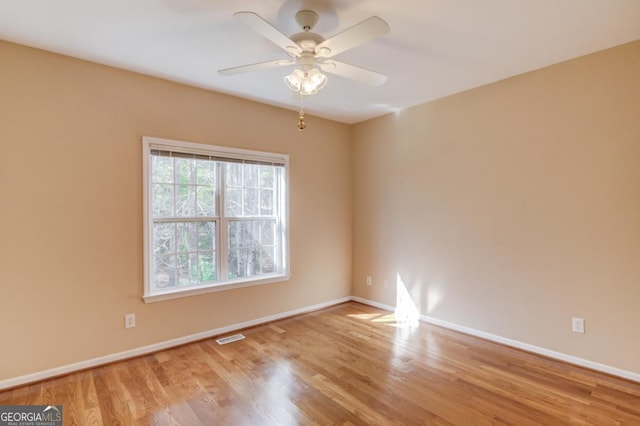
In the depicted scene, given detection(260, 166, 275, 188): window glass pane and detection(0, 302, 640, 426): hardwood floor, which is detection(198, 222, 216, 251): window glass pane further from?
detection(0, 302, 640, 426): hardwood floor

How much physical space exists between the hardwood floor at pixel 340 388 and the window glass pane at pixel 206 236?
0.98 meters

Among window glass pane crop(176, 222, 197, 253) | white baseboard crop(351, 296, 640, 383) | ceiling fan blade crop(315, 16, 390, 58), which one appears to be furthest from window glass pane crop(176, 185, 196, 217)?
white baseboard crop(351, 296, 640, 383)

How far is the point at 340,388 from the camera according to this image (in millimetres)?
2352

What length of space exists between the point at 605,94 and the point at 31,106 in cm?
449

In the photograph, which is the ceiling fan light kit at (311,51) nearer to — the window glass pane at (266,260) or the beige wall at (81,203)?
the beige wall at (81,203)

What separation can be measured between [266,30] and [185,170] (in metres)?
1.95

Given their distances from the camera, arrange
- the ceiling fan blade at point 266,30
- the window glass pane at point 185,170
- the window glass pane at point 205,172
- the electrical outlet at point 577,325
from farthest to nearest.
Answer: the window glass pane at point 205,172
the window glass pane at point 185,170
the electrical outlet at point 577,325
the ceiling fan blade at point 266,30

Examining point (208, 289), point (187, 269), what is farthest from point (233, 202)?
point (208, 289)

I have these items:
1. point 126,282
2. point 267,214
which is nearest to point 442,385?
point 267,214

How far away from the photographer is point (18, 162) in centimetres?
239

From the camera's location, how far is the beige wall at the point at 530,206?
248cm

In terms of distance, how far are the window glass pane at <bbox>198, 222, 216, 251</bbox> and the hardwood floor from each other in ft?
3.21

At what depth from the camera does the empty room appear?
6.88 feet

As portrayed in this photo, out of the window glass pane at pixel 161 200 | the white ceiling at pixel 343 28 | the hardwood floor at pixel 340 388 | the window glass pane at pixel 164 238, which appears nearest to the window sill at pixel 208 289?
the window glass pane at pixel 164 238
